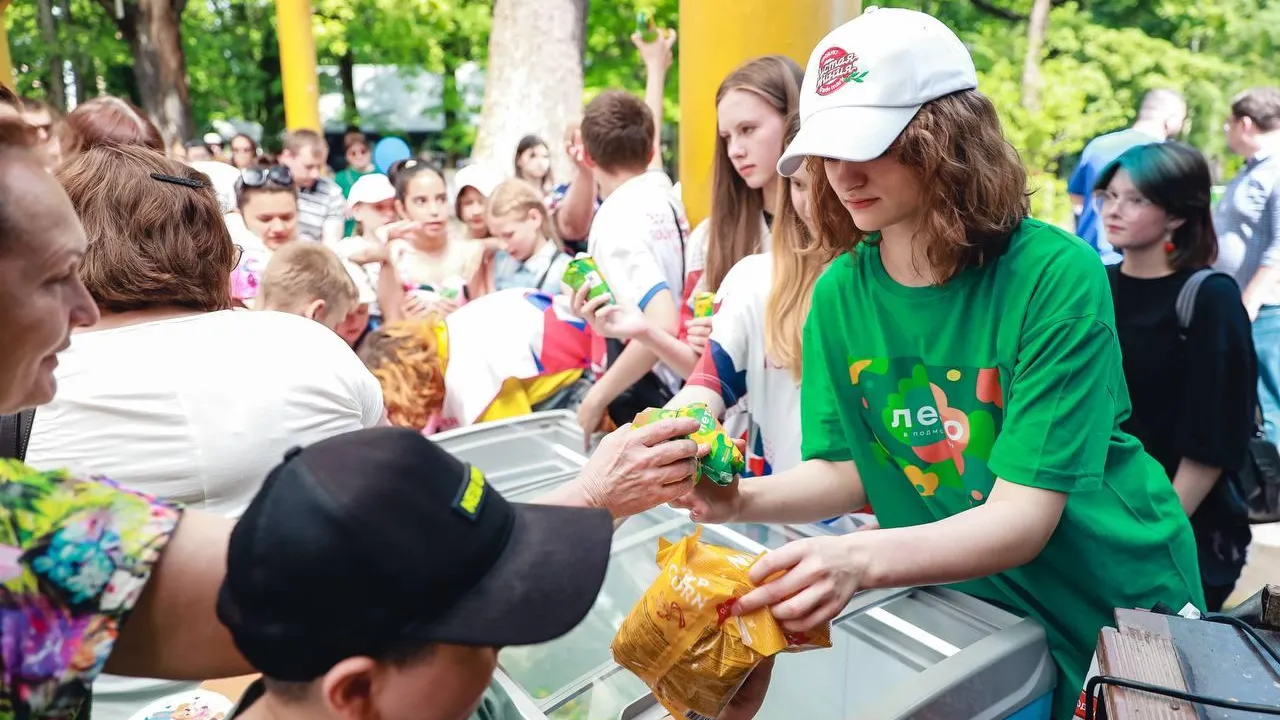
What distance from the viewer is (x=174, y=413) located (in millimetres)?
1614

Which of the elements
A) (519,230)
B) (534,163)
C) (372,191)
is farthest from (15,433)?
(534,163)

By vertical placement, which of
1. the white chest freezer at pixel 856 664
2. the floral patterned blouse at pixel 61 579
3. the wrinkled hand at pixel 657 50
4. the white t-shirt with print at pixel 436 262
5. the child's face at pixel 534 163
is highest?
the wrinkled hand at pixel 657 50

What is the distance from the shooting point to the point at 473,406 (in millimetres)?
3150

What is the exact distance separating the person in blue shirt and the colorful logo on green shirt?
3483mm

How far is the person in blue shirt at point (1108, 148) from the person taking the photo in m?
4.65

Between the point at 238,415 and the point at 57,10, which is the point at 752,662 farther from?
the point at 57,10

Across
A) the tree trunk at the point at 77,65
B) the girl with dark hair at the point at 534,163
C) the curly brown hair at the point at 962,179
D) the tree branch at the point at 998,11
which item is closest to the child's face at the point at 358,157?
the girl with dark hair at the point at 534,163

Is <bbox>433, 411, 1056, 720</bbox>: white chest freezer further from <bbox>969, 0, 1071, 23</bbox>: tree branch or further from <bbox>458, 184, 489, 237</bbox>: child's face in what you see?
<bbox>969, 0, 1071, 23</bbox>: tree branch

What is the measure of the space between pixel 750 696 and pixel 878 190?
85cm

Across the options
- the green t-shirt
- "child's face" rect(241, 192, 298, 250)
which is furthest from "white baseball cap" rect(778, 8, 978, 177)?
"child's face" rect(241, 192, 298, 250)

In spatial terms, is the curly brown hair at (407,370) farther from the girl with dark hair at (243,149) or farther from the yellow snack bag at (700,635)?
the girl with dark hair at (243,149)

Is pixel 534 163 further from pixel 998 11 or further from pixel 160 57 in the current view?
pixel 998 11

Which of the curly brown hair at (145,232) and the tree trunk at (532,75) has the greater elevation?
the tree trunk at (532,75)

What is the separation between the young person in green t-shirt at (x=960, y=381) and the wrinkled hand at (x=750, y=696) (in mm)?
148
